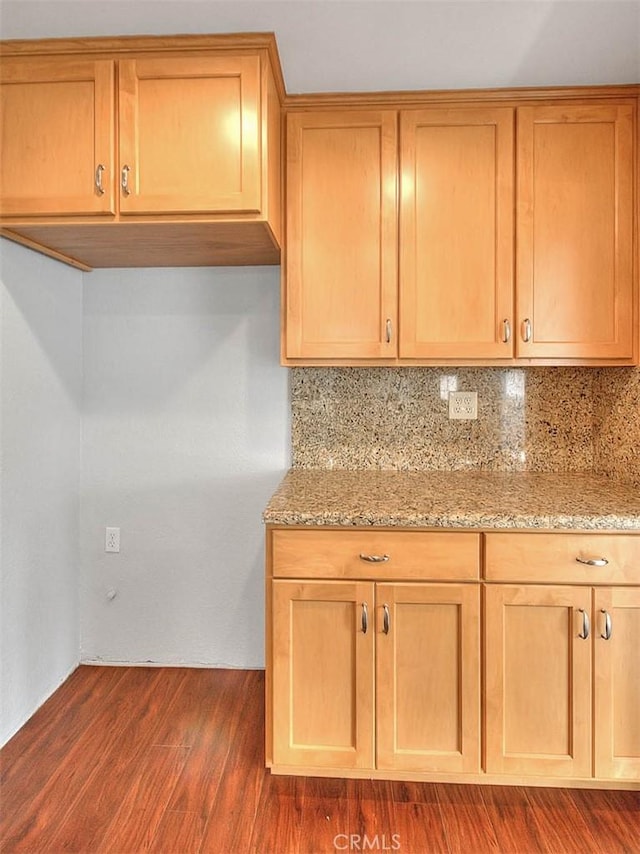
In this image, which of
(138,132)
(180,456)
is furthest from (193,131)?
(180,456)

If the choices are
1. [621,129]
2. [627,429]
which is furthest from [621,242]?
[627,429]

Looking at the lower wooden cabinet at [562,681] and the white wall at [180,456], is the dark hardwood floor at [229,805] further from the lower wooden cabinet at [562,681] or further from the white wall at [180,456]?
the white wall at [180,456]

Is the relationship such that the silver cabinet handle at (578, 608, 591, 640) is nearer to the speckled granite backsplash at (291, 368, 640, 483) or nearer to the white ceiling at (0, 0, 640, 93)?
the speckled granite backsplash at (291, 368, 640, 483)

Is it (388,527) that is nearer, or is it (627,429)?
(388,527)

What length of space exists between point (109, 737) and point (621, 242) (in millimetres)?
2562

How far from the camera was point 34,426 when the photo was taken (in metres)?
2.23

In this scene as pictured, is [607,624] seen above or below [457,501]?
below

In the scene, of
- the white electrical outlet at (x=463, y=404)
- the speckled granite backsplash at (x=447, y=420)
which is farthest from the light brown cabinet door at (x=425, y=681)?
the white electrical outlet at (x=463, y=404)

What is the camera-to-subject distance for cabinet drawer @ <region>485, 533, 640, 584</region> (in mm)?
1716

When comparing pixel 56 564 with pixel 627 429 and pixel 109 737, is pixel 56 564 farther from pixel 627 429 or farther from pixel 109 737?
pixel 627 429

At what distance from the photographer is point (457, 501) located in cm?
190

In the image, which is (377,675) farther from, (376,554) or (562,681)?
(562,681)

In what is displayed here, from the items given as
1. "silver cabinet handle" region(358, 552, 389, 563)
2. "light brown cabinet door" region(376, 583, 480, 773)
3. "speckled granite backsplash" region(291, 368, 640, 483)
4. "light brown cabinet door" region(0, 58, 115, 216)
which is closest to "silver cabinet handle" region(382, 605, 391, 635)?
"light brown cabinet door" region(376, 583, 480, 773)

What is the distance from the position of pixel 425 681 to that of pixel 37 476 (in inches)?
63.8
